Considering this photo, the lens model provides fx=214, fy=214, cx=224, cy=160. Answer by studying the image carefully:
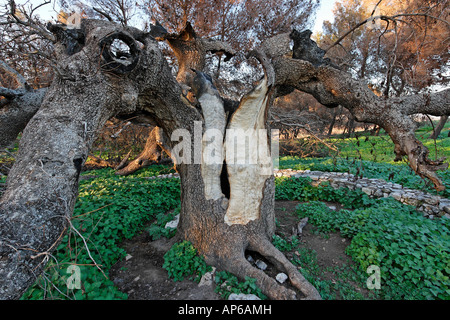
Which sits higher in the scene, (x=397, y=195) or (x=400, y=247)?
(x=397, y=195)

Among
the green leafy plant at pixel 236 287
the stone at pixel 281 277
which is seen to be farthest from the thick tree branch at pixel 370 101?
the green leafy plant at pixel 236 287

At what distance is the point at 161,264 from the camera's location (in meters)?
2.94

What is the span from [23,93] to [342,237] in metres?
4.56

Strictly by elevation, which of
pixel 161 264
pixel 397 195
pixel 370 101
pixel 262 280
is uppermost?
pixel 370 101

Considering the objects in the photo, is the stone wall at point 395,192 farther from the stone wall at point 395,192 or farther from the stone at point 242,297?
the stone at point 242,297

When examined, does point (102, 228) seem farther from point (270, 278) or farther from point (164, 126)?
point (270, 278)

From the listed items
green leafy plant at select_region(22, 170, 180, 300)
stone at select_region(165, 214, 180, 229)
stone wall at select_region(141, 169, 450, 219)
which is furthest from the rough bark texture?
stone wall at select_region(141, 169, 450, 219)

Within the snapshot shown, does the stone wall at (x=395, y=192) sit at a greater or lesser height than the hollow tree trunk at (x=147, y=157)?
lesser

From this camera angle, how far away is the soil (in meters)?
2.44

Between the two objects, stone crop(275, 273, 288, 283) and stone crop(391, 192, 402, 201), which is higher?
stone crop(391, 192, 402, 201)

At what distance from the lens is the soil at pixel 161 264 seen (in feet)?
8.00

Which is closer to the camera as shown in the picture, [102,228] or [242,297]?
[242,297]

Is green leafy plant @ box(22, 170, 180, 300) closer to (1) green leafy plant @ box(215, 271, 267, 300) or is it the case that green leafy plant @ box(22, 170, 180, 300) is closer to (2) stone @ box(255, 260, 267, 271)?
(1) green leafy plant @ box(215, 271, 267, 300)

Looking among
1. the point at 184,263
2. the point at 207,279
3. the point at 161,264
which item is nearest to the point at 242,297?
the point at 207,279
